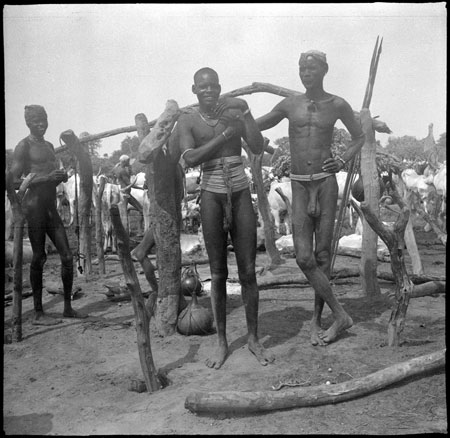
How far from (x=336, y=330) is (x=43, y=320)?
334 centimetres

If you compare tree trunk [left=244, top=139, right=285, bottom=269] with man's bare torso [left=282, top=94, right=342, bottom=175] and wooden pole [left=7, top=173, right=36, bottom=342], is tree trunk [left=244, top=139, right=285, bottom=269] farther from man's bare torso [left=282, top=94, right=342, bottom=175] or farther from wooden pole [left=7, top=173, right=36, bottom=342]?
wooden pole [left=7, top=173, right=36, bottom=342]

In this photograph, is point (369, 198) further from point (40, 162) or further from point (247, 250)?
point (40, 162)

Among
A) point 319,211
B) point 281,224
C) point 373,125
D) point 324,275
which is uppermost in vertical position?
point 373,125

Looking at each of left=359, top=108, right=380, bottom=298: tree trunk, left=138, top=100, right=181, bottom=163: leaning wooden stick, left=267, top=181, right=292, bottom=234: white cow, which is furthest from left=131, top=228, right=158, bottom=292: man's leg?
left=267, top=181, right=292, bottom=234: white cow

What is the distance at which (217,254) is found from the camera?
4.27 m

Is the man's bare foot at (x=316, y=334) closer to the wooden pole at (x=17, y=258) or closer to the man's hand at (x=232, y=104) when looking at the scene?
the man's hand at (x=232, y=104)

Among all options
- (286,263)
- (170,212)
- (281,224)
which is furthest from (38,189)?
(281,224)

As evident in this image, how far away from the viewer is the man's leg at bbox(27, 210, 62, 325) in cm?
585

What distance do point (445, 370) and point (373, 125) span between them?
321cm

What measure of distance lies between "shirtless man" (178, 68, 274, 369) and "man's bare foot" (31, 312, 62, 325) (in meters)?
2.43

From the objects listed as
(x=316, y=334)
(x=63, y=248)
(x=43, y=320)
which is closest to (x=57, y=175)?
(x=63, y=248)

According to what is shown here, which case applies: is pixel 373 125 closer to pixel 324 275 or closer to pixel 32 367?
pixel 324 275

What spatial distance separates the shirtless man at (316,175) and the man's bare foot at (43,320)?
2992 mm

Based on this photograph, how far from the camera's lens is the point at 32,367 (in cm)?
461
